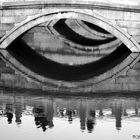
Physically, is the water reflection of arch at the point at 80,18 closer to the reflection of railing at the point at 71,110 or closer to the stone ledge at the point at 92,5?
the stone ledge at the point at 92,5

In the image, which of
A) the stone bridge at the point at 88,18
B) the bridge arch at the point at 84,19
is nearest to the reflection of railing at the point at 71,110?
the stone bridge at the point at 88,18

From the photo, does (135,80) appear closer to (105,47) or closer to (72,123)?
Answer: (72,123)

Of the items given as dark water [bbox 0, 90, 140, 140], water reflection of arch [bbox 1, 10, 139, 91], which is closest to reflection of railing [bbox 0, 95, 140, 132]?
dark water [bbox 0, 90, 140, 140]

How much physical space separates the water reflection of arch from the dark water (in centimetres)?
158

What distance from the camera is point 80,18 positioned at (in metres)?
17.4

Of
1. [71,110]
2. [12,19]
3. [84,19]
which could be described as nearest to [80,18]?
[84,19]

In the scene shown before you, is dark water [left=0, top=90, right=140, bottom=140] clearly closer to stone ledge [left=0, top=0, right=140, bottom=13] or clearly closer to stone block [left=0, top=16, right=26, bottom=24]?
stone ledge [left=0, top=0, right=140, bottom=13]

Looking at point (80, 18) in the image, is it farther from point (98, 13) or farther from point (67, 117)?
point (67, 117)

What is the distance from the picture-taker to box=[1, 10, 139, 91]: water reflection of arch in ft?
41.7

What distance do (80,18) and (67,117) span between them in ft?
29.6

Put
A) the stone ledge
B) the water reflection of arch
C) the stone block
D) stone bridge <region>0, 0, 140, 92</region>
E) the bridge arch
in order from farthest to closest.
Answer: the stone block < the bridge arch < the stone ledge < stone bridge <region>0, 0, 140, 92</region> < the water reflection of arch

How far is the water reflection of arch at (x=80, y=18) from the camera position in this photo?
12.7 metres

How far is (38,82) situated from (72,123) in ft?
14.5

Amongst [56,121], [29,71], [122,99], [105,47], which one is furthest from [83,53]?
[56,121]
